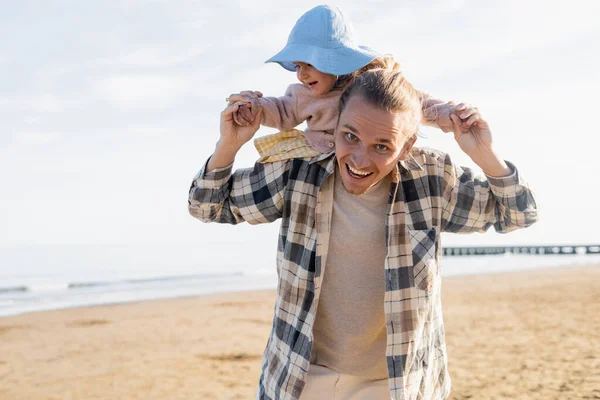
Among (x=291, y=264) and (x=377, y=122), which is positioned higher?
(x=377, y=122)

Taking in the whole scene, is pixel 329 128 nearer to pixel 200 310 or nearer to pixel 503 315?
pixel 503 315

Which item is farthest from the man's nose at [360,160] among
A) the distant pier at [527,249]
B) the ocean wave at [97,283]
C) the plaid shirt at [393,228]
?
the distant pier at [527,249]

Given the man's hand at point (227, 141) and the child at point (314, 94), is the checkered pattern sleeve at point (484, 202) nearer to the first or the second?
the child at point (314, 94)

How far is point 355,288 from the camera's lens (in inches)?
101

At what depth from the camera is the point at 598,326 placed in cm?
1122

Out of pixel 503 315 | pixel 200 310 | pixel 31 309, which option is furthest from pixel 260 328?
pixel 31 309

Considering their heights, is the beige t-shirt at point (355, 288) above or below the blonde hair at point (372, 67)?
below

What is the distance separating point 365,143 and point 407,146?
23cm

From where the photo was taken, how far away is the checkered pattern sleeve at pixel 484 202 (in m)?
2.56

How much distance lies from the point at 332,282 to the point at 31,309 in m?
16.3

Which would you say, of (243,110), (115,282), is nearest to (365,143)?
(243,110)

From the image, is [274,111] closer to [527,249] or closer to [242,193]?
[242,193]

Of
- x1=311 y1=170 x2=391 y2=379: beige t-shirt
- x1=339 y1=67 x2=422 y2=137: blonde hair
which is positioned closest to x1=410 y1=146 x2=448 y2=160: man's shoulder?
x1=339 y1=67 x2=422 y2=137: blonde hair

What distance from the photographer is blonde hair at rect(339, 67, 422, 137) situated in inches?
93.7
